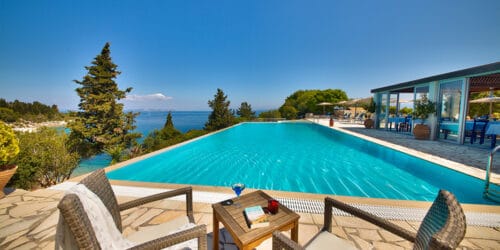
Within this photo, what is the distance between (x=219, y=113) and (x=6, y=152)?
14.0 m

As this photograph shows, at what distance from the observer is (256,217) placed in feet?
4.33

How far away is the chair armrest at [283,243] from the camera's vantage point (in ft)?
3.26

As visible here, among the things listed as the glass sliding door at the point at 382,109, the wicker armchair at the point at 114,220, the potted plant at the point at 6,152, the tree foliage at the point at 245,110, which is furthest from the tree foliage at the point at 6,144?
the tree foliage at the point at 245,110

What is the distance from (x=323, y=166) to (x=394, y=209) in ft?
9.06

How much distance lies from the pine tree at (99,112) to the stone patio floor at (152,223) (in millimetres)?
8643

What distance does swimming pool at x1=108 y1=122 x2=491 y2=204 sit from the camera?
352cm

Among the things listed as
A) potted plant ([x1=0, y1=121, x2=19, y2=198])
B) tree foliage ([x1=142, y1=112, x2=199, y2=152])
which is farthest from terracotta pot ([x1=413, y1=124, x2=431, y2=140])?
tree foliage ([x1=142, y1=112, x2=199, y2=152])

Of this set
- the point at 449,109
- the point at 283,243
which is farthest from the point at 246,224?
the point at 449,109

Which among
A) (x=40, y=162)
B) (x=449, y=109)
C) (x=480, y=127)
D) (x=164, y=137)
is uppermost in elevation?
(x=449, y=109)

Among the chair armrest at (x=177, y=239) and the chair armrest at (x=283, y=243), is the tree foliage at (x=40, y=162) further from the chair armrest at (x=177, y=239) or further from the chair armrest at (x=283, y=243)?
the chair armrest at (x=283, y=243)

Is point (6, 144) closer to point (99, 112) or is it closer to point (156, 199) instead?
point (156, 199)

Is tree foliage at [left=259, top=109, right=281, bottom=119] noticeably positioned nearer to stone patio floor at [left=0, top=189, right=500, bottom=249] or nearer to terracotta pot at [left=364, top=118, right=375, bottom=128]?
terracotta pot at [left=364, top=118, right=375, bottom=128]

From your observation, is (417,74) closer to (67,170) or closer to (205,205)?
(205,205)

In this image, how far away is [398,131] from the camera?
31.2 ft
